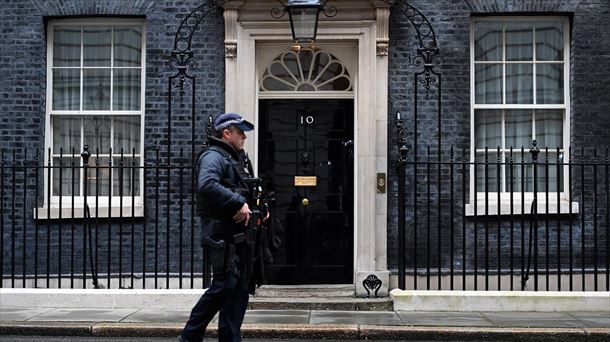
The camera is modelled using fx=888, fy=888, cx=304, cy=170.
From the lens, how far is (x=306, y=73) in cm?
1125

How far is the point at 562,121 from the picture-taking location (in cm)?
1117

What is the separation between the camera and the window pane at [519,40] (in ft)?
36.8

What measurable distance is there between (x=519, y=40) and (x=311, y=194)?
3273 millimetres

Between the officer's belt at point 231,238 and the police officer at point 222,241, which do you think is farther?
the officer's belt at point 231,238

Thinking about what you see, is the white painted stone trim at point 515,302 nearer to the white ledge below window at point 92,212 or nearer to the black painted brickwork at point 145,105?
the black painted brickwork at point 145,105

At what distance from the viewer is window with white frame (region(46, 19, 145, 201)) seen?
36.9 ft

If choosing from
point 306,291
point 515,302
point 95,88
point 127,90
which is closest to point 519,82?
point 515,302

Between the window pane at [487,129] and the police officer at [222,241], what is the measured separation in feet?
17.6

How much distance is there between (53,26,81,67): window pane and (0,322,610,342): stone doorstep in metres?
4.11

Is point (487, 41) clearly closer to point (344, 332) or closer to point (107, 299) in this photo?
point (344, 332)

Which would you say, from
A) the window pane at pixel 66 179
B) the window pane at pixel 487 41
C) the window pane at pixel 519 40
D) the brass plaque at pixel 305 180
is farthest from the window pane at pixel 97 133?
the window pane at pixel 519 40

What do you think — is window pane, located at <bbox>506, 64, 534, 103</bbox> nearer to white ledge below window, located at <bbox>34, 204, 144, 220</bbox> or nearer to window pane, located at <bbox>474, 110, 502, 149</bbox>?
window pane, located at <bbox>474, 110, 502, 149</bbox>

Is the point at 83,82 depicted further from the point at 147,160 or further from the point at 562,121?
the point at 562,121

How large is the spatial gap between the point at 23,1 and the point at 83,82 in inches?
48.5
